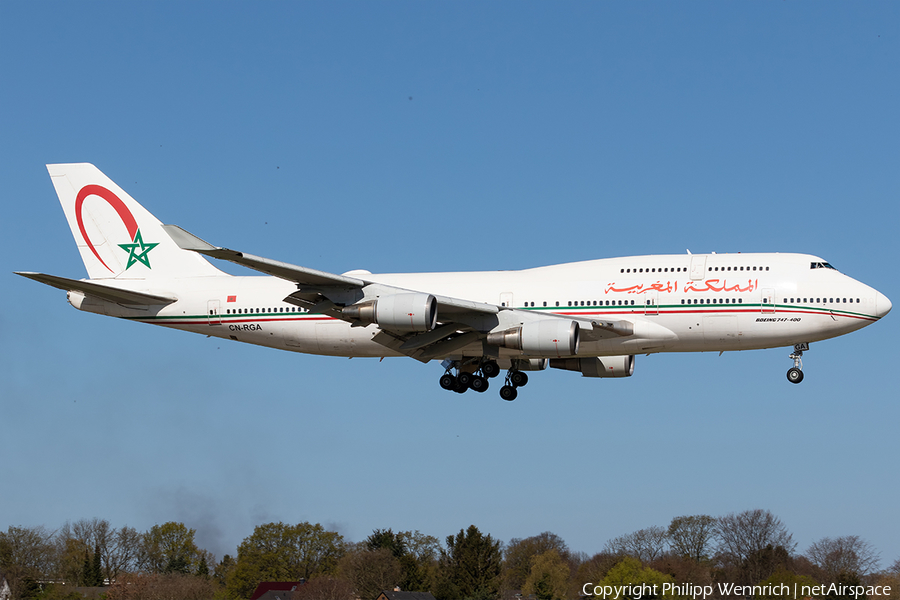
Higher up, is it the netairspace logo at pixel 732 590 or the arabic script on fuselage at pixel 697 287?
the arabic script on fuselage at pixel 697 287

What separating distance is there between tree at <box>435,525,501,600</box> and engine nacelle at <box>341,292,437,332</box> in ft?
156

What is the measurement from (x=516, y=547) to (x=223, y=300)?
98.8 metres

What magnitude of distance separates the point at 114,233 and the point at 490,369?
19.4m

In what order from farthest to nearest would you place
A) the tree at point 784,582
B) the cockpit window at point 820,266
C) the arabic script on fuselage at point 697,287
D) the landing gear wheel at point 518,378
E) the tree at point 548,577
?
the tree at point 548,577, the tree at point 784,582, the landing gear wheel at point 518,378, the cockpit window at point 820,266, the arabic script on fuselage at point 697,287

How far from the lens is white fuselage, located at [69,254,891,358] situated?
1581 inches

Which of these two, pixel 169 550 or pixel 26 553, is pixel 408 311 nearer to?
pixel 26 553

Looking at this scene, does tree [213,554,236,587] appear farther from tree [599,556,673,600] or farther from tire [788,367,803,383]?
tire [788,367,803,383]

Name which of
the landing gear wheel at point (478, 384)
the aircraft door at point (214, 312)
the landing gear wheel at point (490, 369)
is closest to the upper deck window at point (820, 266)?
the landing gear wheel at point (490, 369)

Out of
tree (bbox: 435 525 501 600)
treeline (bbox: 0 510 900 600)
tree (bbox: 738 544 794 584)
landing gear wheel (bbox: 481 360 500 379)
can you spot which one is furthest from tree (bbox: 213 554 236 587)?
landing gear wheel (bbox: 481 360 500 379)

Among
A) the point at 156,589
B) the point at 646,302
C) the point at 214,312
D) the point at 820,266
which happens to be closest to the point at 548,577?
the point at 156,589

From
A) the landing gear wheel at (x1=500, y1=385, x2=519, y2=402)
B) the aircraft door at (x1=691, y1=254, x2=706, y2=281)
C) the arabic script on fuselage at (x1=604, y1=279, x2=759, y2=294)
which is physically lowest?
the landing gear wheel at (x1=500, y1=385, x2=519, y2=402)

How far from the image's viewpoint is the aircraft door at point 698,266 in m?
40.9

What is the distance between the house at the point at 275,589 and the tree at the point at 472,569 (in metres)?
16.3

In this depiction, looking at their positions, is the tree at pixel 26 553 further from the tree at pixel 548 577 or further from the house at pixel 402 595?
the tree at pixel 548 577
